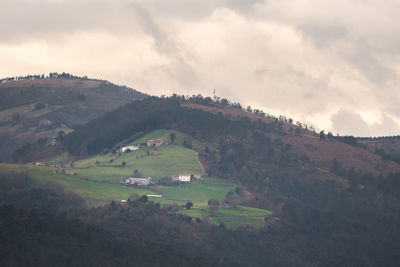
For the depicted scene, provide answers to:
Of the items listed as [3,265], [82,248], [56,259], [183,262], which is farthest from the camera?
[183,262]

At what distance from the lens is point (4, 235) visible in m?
144

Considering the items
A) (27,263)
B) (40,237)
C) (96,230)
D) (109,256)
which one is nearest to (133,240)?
(96,230)

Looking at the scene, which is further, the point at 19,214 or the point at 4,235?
the point at 19,214

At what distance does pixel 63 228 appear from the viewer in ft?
539

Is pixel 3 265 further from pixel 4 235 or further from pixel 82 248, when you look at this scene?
pixel 82 248

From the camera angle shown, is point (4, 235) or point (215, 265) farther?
point (215, 265)

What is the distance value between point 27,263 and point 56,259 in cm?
714

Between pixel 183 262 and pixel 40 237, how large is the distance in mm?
33690

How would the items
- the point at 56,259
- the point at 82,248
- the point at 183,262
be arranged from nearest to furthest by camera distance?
the point at 56,259
the point at 82,248
the point at 183,262

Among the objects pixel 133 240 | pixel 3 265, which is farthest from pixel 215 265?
pixel 3 265

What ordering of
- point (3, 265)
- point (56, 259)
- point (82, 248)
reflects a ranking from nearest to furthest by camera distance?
point (3, 265)
point (56, 259)
point (82, 248)

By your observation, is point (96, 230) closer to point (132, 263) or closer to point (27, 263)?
point (132, 263)

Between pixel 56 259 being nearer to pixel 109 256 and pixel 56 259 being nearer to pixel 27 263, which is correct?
pixel 27 263

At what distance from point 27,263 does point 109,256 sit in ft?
80.4
